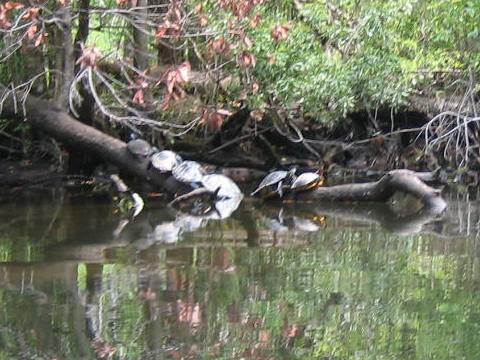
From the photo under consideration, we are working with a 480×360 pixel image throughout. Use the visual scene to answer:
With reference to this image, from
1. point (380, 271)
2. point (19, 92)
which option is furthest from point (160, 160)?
point (380, 271)

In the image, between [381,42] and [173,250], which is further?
[381,42]

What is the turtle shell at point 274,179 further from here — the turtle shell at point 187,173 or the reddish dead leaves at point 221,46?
the reddish dead leaves at point 221,46

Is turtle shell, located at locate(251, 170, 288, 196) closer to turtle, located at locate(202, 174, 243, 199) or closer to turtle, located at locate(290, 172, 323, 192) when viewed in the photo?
turtle, located at locate(290, 172, 323, 192)

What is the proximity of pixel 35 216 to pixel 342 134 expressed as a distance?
270 inches

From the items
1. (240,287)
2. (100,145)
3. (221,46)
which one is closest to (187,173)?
(100,145)

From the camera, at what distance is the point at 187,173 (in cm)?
1052

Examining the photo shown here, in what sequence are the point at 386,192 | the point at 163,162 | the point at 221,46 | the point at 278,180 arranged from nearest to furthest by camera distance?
the point at 221,46
the point at 386,192
the point at 163,162
the point at 278,180

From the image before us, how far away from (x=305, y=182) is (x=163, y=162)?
1.80 meters

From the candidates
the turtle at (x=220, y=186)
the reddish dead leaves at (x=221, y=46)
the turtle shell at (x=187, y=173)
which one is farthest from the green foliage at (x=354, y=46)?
the turtle shell at (x=187, y=173)

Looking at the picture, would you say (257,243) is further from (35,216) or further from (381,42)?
(381,42)

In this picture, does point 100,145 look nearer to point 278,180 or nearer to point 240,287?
point 278,180

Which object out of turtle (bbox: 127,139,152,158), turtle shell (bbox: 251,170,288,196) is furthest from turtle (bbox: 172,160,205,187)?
turtle shell (bbox: 251,170,288,196)

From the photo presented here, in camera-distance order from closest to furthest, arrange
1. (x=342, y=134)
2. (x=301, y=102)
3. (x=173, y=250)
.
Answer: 1. (x=173, y=250)
2. (x=301, y=102)
3. (x=342, y=134)

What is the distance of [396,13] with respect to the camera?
36.5ft
